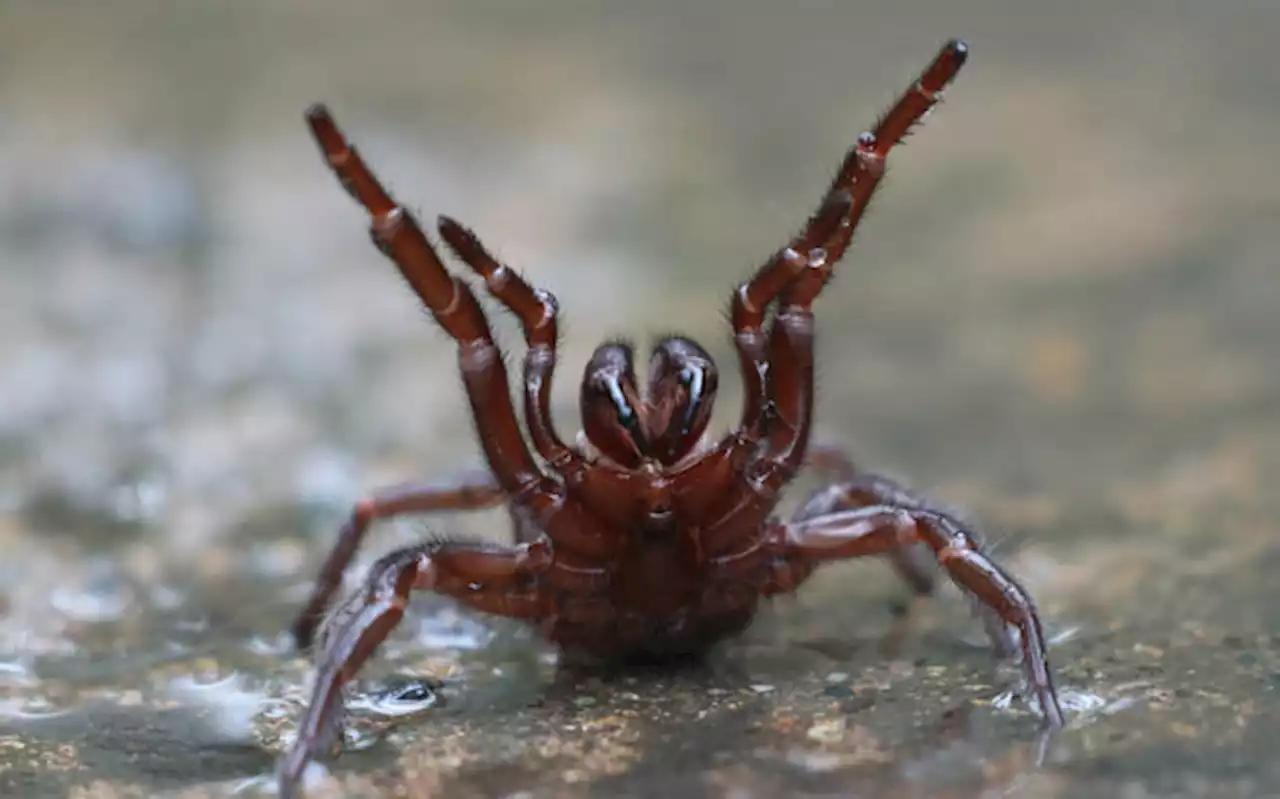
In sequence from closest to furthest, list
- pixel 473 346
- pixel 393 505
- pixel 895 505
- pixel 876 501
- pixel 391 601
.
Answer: pixel 391 601
pixel 473 346
pixel 895 505
pixel 876 501
pixel 393 505

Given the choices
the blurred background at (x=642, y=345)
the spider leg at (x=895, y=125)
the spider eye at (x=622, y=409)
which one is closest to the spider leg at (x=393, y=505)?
the blurred background at (x=642, y=345)

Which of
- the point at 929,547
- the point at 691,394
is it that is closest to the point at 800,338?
the point at 691,394

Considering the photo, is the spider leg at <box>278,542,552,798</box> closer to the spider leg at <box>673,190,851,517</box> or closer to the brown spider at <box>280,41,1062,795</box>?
the brown spider at <box>280,41,1062,795</box>

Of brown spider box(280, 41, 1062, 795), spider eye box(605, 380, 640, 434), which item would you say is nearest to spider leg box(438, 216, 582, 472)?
brown spider box(280, 41, 1062, 795)

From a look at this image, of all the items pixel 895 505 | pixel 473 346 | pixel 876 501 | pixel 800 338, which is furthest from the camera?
pixel 876 501

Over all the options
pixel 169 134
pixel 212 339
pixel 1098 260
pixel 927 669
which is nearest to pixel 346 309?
pixel 212 339

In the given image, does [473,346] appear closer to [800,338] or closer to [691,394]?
[691,394]

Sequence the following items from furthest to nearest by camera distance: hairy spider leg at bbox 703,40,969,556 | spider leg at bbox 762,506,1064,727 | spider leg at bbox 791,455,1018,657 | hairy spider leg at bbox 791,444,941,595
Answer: hairy spider leg at bbox 791,444,941,595
spider leg at bbox 791,455,1018,657
hairy spider leg at bbox 703,40,969,556
spider leg at bbox 762,506,1064,727
